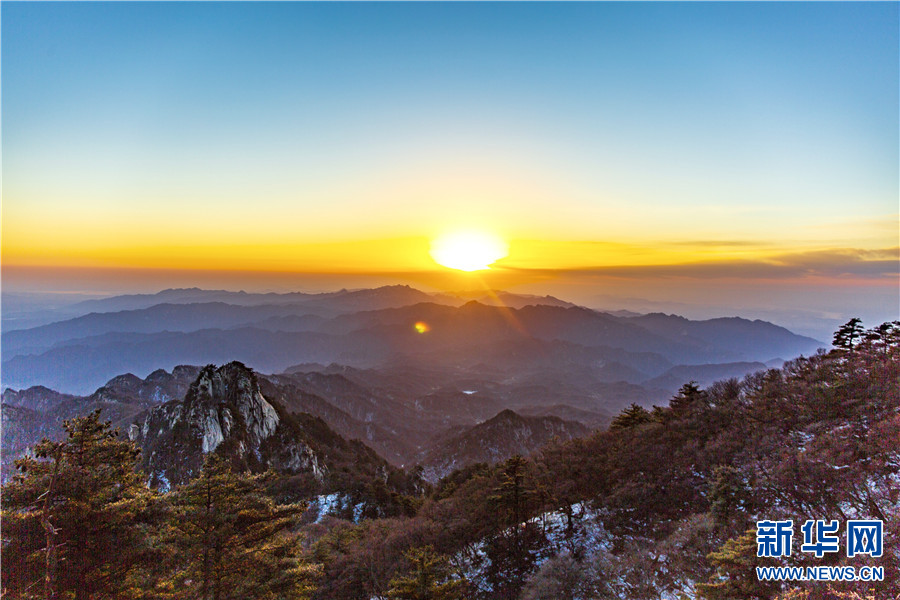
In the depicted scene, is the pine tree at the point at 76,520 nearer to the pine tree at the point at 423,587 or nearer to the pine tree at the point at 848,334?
the pine tree at the point at 423,587

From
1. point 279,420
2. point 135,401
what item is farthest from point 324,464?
point 135,401

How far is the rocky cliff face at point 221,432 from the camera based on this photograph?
8894 centimetres

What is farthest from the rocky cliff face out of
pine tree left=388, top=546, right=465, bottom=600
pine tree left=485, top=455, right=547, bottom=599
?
pine tree left=388, top=546, right=465, bottom=600

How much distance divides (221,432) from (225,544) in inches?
3669

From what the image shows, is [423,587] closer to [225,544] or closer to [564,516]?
[225,544]

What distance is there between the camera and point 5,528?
448 inches

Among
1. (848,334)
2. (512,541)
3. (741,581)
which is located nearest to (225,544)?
(741,581)

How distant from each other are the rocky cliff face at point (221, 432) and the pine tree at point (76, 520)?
282 ft

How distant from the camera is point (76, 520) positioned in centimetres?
1248

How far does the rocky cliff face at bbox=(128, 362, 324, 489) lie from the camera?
8894cm

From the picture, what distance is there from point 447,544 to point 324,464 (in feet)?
256

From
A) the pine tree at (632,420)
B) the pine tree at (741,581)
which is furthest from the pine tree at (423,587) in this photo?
the pine tree at (632,420)

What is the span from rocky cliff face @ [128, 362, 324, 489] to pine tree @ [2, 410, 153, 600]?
282 feet

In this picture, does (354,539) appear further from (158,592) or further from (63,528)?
(63,528)
